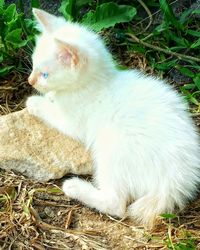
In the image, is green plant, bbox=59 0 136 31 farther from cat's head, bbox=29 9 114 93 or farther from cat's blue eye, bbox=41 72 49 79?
cat's blue eye, bbox=41 72 49 79

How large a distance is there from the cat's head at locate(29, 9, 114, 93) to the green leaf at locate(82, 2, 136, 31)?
683 millimetres

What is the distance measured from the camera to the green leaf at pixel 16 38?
14.8 ft

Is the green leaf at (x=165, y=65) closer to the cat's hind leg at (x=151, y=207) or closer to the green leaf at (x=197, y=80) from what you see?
the green leaf at (x=197, y=80)

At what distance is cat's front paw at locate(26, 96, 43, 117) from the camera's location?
13.5ft

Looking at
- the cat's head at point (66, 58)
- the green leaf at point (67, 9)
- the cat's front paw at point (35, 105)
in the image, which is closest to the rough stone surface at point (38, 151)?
the cat's front paw at point (35, 105)

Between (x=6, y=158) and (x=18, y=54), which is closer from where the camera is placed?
(x=6, y=158)

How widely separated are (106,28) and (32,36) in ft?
1.97

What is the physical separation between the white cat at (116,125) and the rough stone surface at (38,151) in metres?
0.09

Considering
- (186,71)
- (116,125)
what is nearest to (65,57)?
(116,125)

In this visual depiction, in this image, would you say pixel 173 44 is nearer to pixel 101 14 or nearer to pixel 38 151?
pixel 101 14

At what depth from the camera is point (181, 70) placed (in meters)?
4.59

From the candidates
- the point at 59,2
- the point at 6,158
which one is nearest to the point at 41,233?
the point at 6,158

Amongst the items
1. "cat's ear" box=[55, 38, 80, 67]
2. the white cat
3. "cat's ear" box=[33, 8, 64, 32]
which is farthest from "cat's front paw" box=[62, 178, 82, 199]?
"cat's ear" box=[33, 8, 64, 32]

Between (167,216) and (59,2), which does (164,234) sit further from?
(59,2)
